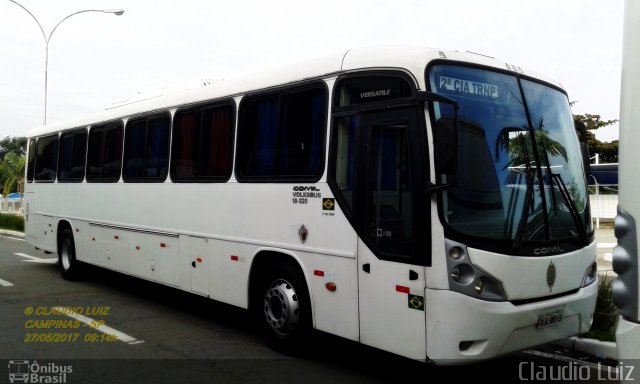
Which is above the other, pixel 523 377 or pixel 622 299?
pixel 622 299

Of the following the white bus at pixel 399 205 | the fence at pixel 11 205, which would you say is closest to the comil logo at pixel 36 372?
→ the white bus at pixel 399 205

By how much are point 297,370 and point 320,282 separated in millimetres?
869

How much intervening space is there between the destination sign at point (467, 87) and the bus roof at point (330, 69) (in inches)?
7.6

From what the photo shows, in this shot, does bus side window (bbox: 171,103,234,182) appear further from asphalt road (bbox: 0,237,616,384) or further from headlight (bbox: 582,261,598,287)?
headlight (bbox: 582,261,598,287)

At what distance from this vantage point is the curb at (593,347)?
5961 millimetres

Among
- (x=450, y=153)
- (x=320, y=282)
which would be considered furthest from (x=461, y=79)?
(x=320, y=282)

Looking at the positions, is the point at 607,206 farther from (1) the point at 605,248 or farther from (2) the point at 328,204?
(2) the point at 328,204

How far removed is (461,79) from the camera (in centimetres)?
499

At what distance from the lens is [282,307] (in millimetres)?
6133

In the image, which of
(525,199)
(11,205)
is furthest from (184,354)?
(11,205)

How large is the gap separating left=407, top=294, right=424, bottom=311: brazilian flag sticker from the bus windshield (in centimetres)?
62

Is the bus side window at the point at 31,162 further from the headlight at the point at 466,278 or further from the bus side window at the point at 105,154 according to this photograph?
the headlight at the point at 466,278

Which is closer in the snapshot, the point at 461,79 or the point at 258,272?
the point at 461,79

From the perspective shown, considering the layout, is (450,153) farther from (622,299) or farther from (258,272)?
(258,272)
